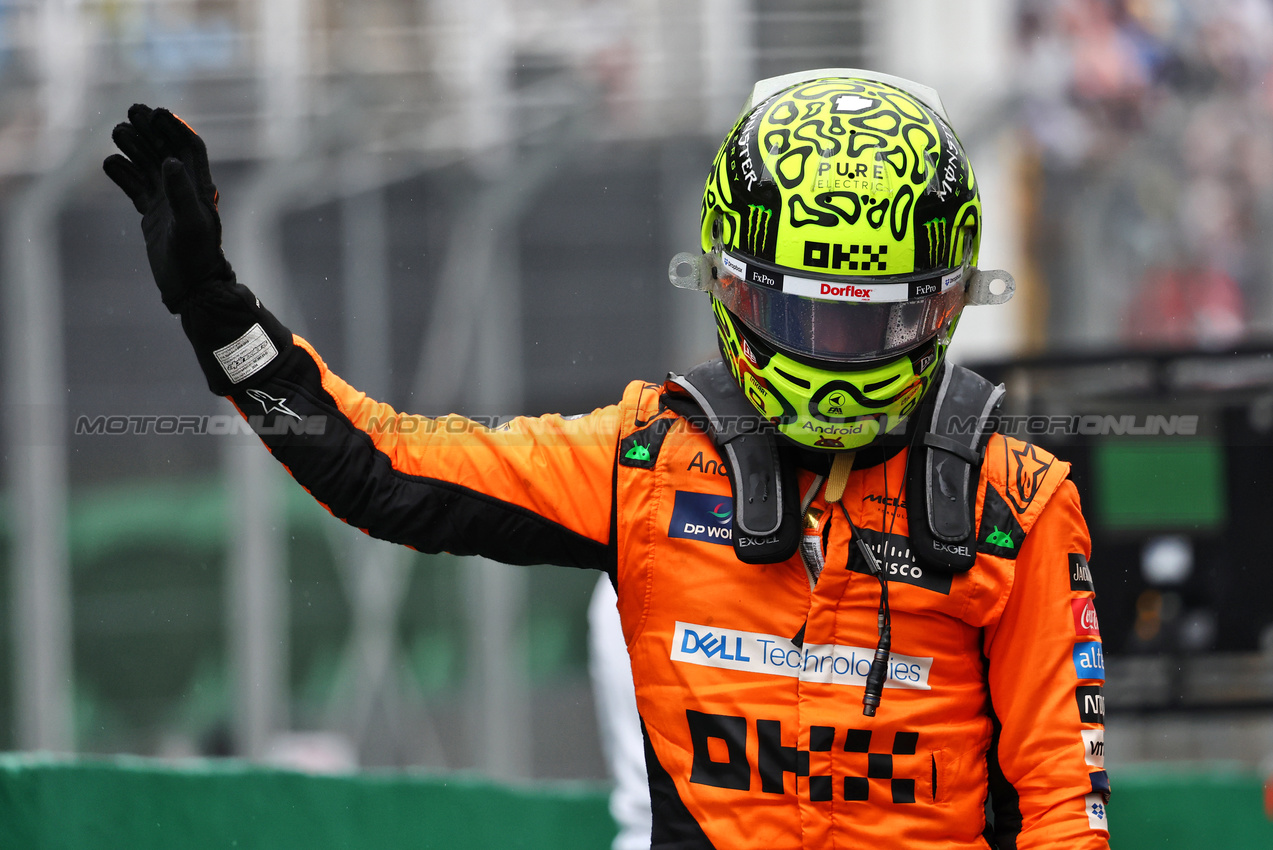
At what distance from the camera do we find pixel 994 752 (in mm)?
1842

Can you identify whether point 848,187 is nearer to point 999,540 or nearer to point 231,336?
point 999,540

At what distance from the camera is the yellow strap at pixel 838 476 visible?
71.6 inches

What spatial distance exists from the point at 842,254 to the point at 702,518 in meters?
0.42

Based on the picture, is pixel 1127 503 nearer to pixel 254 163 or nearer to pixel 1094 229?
pixel 1094 229

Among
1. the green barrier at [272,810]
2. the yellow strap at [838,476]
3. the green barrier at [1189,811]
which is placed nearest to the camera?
the yellow strap at [838,476]

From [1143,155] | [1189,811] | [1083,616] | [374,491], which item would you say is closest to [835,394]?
[1083,616]

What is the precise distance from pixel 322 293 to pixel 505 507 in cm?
234

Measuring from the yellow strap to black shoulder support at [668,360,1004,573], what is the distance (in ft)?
0.17

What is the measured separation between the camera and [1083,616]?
178 cm

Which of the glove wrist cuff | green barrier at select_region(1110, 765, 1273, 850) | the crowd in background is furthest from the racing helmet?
the crowd in background

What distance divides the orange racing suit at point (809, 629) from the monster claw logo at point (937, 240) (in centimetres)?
29

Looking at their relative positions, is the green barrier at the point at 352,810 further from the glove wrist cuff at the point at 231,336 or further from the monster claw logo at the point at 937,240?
the monster claw logo at the point at 937,240

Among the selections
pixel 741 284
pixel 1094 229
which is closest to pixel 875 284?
pixel 741 284

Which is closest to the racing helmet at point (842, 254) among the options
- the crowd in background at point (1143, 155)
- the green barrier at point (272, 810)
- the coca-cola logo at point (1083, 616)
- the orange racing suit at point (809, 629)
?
the orange racing suit at point (809, 629)
